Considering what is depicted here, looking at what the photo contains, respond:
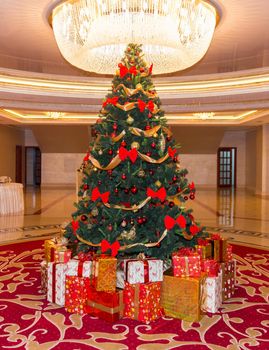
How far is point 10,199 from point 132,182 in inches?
267

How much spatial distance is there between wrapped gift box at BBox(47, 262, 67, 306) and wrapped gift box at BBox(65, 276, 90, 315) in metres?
0.12

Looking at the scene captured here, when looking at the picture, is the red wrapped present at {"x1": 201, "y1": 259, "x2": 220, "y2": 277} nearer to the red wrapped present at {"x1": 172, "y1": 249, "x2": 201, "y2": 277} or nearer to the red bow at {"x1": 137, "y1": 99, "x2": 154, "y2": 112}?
the red wrapped present at {"x1": 172, "y1": 249, "x2": 201, "y2": 277}

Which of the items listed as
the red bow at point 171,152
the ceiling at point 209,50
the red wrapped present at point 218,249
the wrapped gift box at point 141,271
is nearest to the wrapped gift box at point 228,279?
the red wrapped present at point 218,249

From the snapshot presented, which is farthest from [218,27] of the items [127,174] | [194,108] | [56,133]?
[56,133]

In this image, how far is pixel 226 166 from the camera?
21219mm

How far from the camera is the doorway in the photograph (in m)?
22.1

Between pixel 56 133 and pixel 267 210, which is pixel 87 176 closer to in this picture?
pixel 267 210

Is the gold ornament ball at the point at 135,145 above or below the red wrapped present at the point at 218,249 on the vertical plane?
above

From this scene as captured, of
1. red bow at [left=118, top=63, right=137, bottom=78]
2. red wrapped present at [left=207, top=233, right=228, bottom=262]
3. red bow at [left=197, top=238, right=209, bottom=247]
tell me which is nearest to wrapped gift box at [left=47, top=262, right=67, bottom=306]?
red bow at [left=197, top=238, right=209, bottom=247]

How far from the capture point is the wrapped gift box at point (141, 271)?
356 centimetres

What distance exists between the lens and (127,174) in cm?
385

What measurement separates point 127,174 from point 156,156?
412 mm

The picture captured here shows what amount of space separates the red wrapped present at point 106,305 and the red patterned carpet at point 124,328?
0.07 metres

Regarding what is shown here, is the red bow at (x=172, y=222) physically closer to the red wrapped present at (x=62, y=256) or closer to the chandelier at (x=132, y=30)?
the red wrapped present at (x=62, y=256)
